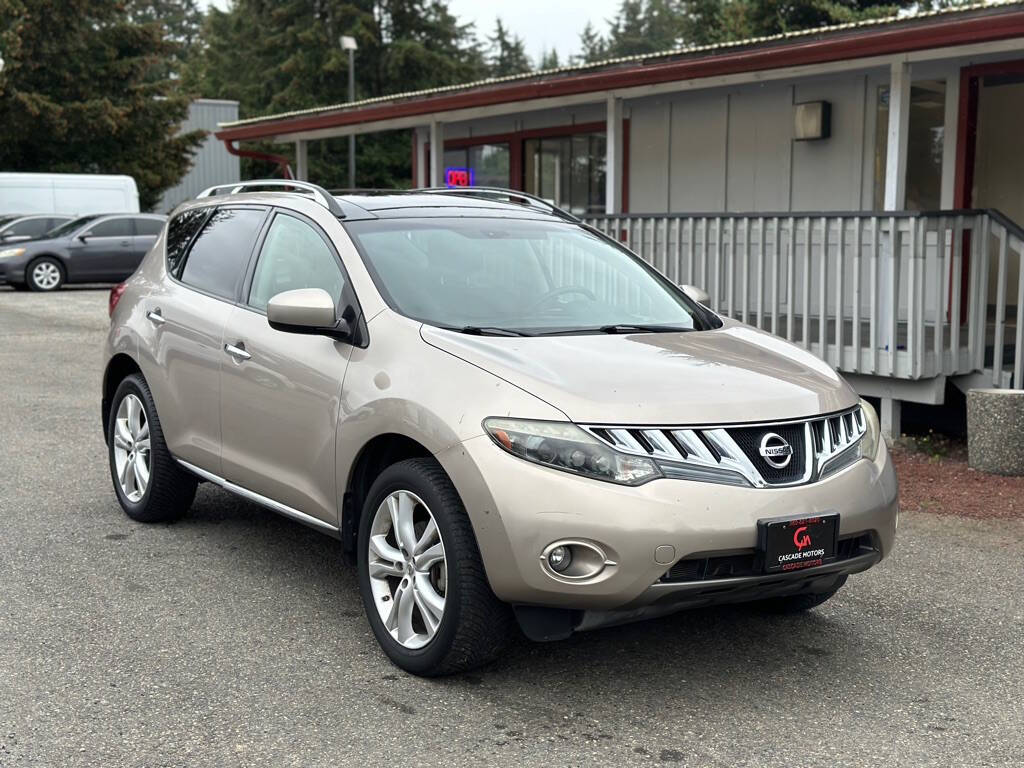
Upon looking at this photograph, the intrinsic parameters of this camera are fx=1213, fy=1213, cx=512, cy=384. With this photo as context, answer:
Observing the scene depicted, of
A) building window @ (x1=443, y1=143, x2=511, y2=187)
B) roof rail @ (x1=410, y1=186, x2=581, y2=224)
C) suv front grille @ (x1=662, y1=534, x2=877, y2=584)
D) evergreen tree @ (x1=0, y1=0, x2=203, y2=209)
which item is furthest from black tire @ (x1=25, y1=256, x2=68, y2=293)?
suv front grille @ (x1=662, y1=534, x2=877, y2=584)

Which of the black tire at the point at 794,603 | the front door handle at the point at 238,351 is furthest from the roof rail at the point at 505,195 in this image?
the black tire at the point at 794,603

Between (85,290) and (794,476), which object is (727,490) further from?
(85,290)

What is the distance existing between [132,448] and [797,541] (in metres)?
3.75

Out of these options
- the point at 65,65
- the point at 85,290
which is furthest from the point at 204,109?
the point at 85,290

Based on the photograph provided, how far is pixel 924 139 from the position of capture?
11.4 metres

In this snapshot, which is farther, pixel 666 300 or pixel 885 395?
pixel 885 395

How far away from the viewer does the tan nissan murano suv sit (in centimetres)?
377

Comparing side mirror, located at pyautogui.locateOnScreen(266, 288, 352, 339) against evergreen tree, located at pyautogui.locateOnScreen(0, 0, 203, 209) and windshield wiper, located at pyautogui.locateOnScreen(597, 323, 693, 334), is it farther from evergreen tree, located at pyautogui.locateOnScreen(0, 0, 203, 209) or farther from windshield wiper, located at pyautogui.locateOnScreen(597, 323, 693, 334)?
evergreen tree, located at pyautogui.locateOnScreen(0, 0, 203, 209)

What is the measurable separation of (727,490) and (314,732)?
58.4 inches

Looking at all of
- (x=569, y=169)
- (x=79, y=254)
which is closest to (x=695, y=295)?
(x=569, y=169)

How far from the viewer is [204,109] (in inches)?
1619

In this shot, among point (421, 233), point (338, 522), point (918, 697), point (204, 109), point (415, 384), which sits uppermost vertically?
point (204, 109)

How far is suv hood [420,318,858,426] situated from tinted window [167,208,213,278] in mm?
2291

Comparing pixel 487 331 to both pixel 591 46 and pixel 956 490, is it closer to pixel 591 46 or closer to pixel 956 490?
pixel 956 490
